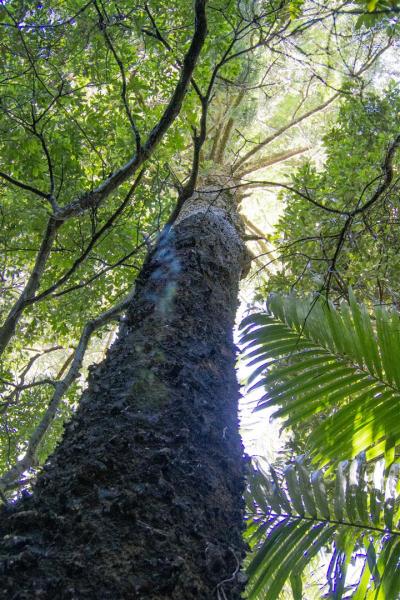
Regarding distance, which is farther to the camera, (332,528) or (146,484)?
(332,528)

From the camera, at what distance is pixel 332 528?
2092mm

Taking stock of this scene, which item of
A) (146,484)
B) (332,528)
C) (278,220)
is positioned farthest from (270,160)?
(146,484)

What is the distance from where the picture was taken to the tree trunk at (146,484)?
1099mm

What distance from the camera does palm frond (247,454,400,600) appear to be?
1.93 metres

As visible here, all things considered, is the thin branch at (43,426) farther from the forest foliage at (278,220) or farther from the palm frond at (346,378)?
the palm frond at (346,378)

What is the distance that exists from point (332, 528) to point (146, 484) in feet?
3.49

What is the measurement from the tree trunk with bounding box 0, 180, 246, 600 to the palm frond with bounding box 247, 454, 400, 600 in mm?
526

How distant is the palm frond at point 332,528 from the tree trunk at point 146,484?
1.72 ft

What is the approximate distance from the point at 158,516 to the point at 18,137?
414cm

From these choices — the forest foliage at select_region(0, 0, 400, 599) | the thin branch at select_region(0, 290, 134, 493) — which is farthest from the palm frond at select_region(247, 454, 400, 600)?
the thin branch at select_region(0, 290, 134, 493)

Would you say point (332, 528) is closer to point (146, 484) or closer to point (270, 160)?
point (146, 484)

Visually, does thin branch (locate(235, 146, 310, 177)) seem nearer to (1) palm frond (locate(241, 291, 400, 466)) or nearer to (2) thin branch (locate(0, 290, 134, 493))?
(2) thin branch (locate(0, 290, 134, 493))

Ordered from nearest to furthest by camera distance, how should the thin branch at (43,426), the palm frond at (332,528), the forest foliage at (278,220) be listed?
the palm frond at (332,528) → the forest foliage at (278,220) → the thin branch at (43,426)

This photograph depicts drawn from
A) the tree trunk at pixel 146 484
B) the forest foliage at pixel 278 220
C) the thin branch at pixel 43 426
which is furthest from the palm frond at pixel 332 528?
the thin branch at pixel 43 426
